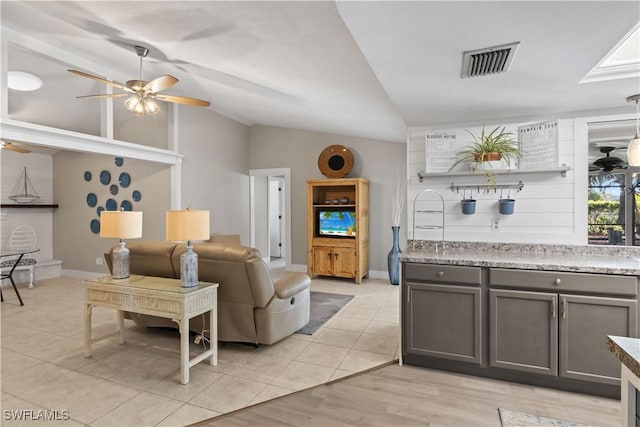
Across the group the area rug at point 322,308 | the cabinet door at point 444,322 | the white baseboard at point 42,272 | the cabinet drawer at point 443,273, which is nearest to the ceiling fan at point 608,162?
the cabinet drawer at point 443,273

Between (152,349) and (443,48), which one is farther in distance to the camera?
(152,349)

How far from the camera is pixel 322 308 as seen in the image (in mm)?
4316

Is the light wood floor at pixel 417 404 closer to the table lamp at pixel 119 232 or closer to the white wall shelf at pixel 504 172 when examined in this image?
the table lamp at pixel 119 232

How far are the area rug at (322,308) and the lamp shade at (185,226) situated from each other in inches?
62.9

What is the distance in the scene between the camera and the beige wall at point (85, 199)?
5531 mm

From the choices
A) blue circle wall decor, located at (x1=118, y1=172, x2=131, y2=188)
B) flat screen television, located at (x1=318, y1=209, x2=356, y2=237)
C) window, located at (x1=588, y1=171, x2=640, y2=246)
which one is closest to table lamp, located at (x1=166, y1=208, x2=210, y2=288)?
window, located at (x1=588, y1=171, x2=640, y2=246)

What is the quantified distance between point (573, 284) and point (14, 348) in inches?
188

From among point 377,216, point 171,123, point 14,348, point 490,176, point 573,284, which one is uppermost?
point 171,123

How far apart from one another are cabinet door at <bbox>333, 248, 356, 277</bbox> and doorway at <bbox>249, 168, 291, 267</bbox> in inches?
51.9

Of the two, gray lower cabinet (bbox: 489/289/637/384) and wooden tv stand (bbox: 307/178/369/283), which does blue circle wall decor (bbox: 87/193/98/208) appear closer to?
wooden tv stand (bbox: 307/178/369/283)

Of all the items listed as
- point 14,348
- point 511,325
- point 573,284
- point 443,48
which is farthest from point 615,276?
point 14,348

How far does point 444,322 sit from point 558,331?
75cm

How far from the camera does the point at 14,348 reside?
10.3ft

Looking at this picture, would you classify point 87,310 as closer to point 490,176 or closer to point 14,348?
point 14,348
